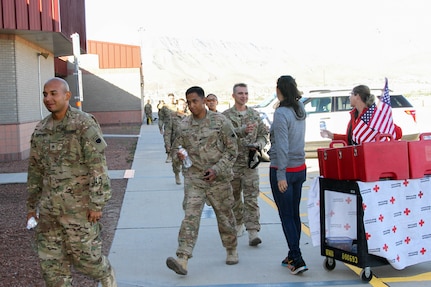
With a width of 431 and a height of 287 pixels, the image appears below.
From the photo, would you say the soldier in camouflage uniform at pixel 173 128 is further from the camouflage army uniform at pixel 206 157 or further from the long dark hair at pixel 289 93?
the long dark hair at pixel 289 93

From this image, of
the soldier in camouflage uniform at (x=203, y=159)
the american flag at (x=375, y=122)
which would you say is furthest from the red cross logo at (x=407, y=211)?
the soldier in camouflage uniform at (x=203, y=159)

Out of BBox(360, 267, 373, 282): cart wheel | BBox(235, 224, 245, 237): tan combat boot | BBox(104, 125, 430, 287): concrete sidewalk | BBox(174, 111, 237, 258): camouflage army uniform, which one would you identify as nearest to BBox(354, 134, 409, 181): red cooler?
BBox(360, 267, 373, 282): cart wheel

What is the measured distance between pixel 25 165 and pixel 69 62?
65.9 ft

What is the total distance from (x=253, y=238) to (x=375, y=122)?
6.67 ft

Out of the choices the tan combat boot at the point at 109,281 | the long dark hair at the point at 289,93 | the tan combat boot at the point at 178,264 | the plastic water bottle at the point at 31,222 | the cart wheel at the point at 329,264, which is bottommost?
the cart wheel at the point at 329,264

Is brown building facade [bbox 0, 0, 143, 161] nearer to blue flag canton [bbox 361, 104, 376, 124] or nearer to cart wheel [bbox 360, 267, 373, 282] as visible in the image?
blue flag canton [bbox 361, 104, 376, 124]

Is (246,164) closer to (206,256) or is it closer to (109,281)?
(206,256)

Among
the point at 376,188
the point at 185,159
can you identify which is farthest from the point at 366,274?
the point at 185,159

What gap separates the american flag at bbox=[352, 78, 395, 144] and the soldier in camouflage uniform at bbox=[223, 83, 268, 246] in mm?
1282

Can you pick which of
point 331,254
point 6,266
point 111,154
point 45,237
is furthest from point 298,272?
point 111,154

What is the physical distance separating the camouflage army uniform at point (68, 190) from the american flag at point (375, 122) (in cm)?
288

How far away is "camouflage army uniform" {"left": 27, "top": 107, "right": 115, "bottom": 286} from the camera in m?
4.38

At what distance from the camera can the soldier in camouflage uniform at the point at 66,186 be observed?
14.4 ft

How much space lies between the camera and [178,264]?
18.8 feet
